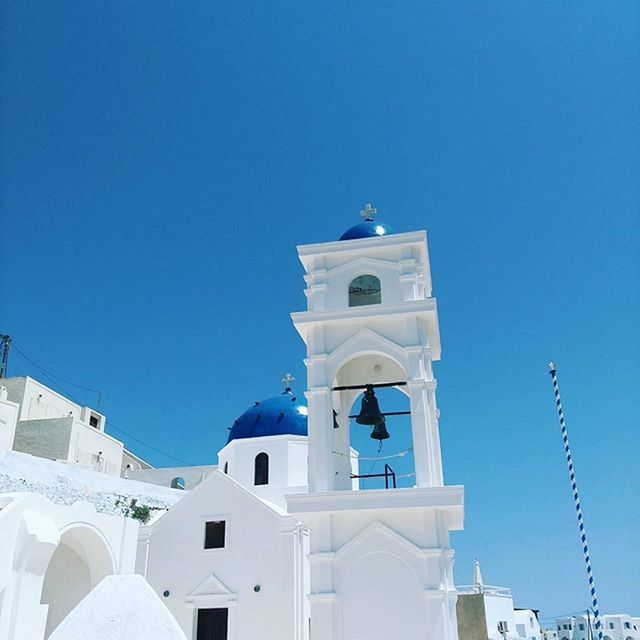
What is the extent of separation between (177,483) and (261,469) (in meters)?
13.8

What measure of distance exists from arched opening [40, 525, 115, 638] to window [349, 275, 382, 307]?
792 centimetres

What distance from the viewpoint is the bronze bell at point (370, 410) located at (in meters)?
10.2

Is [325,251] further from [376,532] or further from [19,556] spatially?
[19,556]

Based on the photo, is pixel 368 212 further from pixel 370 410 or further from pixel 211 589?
pixel 211 589

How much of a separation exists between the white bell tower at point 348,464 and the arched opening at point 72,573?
6.94 metres

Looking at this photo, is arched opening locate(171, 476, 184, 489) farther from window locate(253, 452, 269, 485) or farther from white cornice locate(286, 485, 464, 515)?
white cornice locate(286, 485, 464, 515)


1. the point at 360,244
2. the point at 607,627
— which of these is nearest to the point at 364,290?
the point at 360,244

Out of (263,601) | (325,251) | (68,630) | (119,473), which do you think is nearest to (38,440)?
(119,473)

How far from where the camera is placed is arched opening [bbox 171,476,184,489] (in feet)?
103

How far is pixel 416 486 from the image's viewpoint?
8.52 metres

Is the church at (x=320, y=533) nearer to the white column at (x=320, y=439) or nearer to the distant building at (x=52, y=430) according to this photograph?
the white column at (x=320, y=439)

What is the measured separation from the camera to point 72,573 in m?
14.2

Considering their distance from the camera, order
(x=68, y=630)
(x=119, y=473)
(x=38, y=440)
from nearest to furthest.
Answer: (x=68, y=630) → (x=38, y=440) → (x=119, y=473)

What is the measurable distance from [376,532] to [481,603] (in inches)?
130
